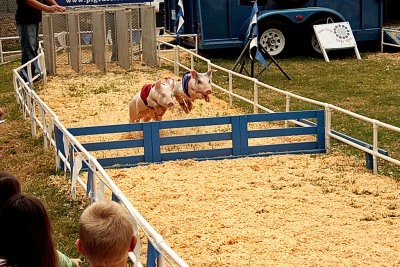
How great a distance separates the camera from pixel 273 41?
19281 millimetres

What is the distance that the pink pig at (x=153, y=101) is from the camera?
416 inches

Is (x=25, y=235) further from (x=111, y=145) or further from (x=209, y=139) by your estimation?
(x=209, y=139)

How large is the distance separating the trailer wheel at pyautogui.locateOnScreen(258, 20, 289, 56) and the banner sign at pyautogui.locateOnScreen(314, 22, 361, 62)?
84 cm

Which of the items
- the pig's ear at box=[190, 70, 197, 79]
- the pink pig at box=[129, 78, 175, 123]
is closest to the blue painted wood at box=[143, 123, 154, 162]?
the pink pig at box=[129, 78, 175, 123]

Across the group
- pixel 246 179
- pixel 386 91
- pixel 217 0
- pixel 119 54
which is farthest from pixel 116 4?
pixel 246 179

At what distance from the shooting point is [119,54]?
62.6 feet

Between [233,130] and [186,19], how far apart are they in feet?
35.8

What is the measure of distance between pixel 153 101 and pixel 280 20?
9.37m

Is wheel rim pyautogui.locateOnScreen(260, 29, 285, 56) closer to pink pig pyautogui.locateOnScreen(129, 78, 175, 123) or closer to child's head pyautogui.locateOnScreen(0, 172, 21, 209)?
pink pig pyautogui.locateOnScreen(129, 78, 175, 123)

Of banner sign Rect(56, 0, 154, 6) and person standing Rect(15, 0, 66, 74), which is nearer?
Answer: person standing Rect(15, 0, 66, 74)

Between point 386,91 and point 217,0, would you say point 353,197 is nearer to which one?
point 386,91

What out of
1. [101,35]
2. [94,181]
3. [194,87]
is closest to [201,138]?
[194,87]

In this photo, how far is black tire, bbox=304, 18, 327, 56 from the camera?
19.5 meters

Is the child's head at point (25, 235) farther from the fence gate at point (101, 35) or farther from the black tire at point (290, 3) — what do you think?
the black tire at point (290, 3)
